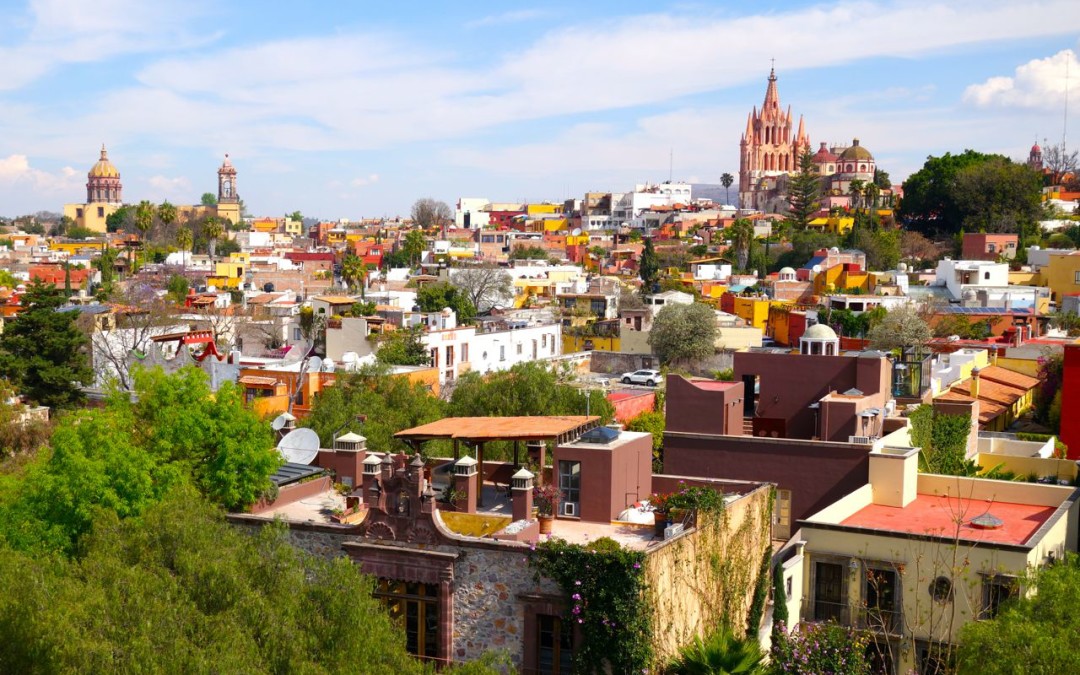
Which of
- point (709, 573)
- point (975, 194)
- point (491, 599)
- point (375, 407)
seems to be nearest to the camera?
point (491, 599)

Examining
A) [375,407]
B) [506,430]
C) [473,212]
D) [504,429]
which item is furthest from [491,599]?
[473,212]

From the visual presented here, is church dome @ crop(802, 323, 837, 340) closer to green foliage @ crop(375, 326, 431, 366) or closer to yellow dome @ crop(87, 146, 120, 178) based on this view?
green foliage @ crop(375, 326, 431, 366)

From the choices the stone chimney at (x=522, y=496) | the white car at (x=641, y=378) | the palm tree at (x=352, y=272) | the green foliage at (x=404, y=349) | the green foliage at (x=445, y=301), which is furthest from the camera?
the palm tree at (x=352, y=272)

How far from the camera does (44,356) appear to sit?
36844 millimetres

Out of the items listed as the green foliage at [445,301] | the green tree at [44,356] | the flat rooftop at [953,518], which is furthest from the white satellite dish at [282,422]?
the green foliage at [445,301]

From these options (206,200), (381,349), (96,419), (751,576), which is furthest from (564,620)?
(206,200)

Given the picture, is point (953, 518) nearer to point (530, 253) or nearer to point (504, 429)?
point (504, 429)

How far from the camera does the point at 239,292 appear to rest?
220 ft

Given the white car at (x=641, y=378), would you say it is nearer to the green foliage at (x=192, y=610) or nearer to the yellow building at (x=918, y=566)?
the yellow building at (x=918, y=566)

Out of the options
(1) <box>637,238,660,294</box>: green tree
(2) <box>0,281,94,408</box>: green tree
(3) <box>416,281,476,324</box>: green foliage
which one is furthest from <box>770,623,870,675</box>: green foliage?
(1) <box>637,238,660,294</box>: green tree

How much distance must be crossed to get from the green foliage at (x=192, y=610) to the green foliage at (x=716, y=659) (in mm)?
2763

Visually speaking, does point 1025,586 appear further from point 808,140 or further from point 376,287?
point 808,140

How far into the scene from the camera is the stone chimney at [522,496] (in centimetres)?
1378

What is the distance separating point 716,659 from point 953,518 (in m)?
4.88
